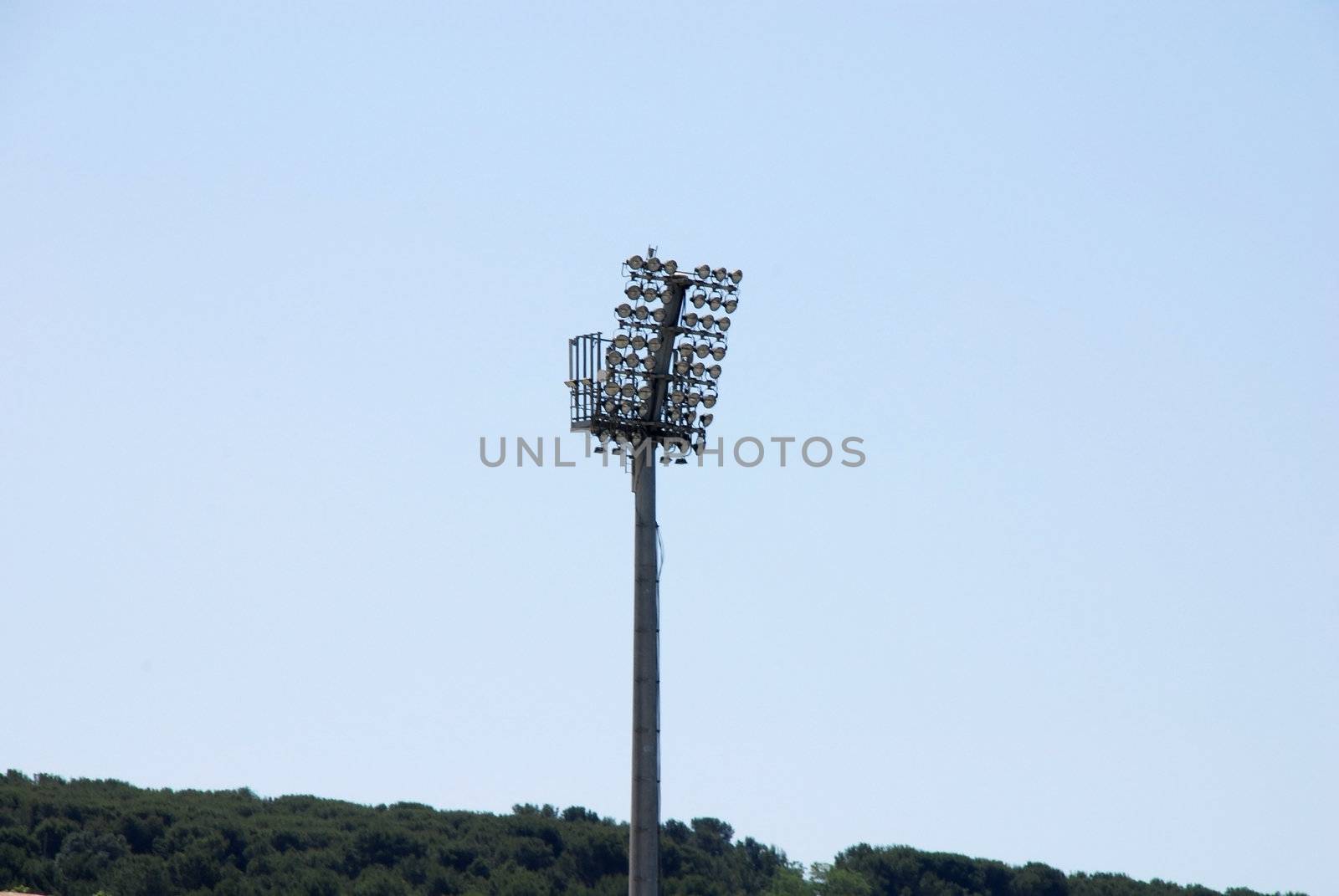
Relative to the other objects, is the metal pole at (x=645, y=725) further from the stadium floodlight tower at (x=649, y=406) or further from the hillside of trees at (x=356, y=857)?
the hillside of trees at (x=356, y=857)

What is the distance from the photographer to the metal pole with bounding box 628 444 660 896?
90.1ft

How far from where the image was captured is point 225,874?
318 feet

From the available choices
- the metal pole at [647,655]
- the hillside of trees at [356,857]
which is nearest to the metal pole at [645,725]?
the metal pole at [647,655]

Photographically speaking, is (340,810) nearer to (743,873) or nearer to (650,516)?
(743,873)

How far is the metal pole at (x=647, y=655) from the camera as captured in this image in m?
27.5

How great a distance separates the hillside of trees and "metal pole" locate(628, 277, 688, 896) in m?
64.0

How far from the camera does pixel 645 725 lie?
27.7 m

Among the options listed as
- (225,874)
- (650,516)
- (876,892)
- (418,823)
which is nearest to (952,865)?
(876,892)

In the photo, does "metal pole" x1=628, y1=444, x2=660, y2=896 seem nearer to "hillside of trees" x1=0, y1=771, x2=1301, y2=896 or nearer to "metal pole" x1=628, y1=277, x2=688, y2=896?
"metal pole" x1=628, y1=277, x2=688, y2=896

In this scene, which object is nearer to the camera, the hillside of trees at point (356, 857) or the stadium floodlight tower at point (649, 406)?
the stadium floodlight tower at point (649, 406)

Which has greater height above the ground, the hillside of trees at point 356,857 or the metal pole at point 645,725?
the hillside of trees at point 356,857

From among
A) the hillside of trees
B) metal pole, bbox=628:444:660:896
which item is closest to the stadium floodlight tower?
metal pole, bbox=628:444:660:896

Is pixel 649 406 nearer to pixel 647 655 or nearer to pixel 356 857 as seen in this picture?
pixel 647 655

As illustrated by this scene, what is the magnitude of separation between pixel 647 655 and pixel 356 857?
83479 millimetres
